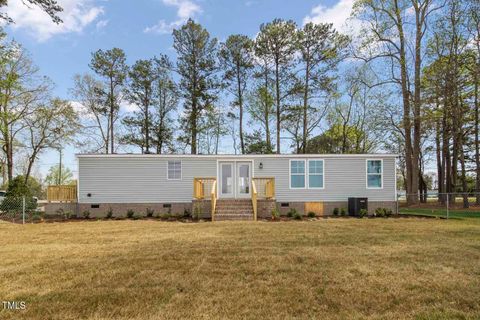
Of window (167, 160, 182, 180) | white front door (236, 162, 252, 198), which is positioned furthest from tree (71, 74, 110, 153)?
white front door (236, 162, 252, 198)

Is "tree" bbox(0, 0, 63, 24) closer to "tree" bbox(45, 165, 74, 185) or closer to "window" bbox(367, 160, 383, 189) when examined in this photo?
"window" bbox(367, 160, 383, 189)

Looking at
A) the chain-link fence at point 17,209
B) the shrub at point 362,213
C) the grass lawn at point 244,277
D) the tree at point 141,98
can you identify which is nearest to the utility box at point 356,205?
the shrub at point 362,213

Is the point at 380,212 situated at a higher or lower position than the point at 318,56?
lower

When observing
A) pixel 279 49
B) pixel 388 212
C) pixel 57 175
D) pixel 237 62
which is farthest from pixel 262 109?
pixel 57 175

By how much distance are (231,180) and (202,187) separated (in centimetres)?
145

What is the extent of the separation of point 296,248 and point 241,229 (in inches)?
115

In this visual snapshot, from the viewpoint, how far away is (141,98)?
71.6 feet

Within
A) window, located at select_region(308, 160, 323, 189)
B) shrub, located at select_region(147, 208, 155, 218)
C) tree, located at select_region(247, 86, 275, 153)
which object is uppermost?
tree, located at select_region(247, 86, 275, 153)

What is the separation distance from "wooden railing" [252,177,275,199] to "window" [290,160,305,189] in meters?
1.27

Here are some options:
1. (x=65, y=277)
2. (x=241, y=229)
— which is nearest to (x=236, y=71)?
(x=241, y=229)

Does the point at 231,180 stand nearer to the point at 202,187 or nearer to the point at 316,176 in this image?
the point at 202,187

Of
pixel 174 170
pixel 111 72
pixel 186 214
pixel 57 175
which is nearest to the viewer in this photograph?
pixel 186 214

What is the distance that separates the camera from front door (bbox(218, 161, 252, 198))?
1416cm

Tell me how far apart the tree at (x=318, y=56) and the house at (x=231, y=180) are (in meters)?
8.35
